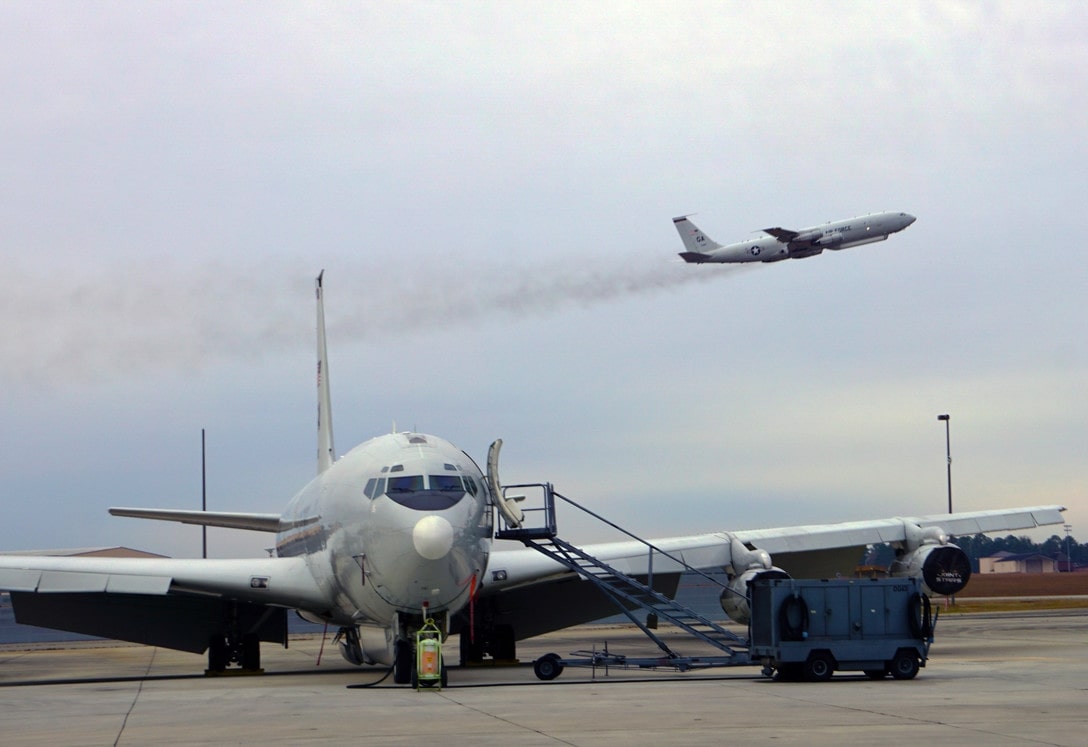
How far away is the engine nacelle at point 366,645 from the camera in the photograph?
29.4 meters

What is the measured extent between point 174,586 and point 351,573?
4.82 metres

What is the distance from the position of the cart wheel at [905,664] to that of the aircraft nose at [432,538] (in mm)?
7793

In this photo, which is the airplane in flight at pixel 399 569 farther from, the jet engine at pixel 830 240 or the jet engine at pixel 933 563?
the jet engine at pixel 830 240

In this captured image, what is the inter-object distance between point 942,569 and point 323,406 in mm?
17511

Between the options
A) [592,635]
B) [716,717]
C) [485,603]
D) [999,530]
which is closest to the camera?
[716,717]

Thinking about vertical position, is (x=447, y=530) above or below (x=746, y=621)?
above

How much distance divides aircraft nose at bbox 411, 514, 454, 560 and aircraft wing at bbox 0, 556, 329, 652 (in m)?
5.36

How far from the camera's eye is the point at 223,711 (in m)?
19.9

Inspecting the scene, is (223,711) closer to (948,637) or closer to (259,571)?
(259,571)

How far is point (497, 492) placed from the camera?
25.9m

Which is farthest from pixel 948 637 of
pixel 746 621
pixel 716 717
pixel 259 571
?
pixel 716 717

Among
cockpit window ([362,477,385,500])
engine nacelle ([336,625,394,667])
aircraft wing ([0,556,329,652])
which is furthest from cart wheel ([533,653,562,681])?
aircraft wing ([0,556,329,652])

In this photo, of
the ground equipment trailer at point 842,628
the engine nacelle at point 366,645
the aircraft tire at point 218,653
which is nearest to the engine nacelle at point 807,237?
the engine nacelle at point 366,645

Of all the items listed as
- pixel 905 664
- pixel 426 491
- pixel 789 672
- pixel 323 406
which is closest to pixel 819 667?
pixel 789 672
